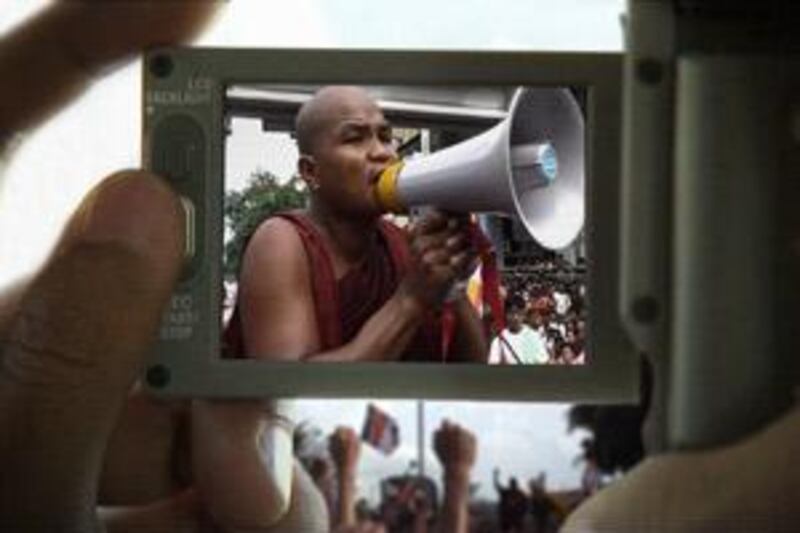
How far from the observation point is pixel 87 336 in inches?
35.3

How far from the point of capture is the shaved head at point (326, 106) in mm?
873

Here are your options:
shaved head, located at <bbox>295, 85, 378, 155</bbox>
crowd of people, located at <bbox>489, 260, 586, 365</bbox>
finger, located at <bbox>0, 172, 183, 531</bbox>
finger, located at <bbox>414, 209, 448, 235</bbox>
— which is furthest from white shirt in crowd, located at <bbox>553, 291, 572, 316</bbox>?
finger, located at <bbox>0, 172, 183, 531</bbox>

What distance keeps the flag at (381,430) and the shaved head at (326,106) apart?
0.25m

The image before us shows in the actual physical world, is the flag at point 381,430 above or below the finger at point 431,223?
below

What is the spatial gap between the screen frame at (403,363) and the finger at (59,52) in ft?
0.25

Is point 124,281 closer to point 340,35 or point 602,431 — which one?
point 340,35

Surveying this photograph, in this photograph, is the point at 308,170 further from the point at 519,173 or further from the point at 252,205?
the point at 519,173

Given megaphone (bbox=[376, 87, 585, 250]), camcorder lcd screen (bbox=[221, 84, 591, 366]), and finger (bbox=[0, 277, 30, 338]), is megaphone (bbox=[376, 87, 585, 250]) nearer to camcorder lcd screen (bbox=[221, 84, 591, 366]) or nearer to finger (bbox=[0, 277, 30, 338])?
camcorder lcd screen (bbox=[221, 84, 591, 366])

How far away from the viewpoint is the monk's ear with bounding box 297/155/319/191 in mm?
867

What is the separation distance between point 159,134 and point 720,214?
492 mm

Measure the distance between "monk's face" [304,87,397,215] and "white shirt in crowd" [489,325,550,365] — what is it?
16 centimetres

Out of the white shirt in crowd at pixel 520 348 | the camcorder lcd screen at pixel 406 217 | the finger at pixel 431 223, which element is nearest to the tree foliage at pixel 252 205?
the camcorder lcd screen at pixel 406 217

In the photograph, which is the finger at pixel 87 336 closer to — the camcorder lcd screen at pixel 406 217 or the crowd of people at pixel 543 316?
the camcorder lcd screen at pixel 406 217

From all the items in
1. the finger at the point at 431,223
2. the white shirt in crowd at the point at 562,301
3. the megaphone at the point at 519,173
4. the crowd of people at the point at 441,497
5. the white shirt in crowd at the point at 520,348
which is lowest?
the crowd of people at the point at 441,497
